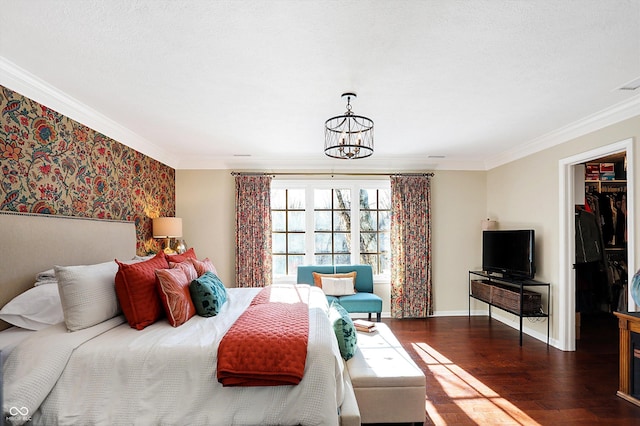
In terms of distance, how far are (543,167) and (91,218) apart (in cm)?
525

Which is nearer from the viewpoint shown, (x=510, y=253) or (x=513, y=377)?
(x=513, y=377)

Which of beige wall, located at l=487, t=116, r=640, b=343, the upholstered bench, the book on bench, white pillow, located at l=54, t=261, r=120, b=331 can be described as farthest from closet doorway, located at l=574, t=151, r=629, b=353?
white pillow, located at l=54, t=261, r=120, b=331

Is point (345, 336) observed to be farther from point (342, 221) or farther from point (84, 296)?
point (342, 221)

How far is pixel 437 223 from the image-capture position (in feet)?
18.1

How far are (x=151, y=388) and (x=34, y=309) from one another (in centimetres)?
107

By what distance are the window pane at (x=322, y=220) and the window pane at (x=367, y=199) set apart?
60 cm

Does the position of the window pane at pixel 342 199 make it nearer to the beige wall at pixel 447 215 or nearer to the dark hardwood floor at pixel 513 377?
the beige wall at pixel 447 215

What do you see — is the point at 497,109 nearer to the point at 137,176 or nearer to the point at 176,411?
the point at 176,411

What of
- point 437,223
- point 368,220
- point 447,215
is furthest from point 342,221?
point 447,215

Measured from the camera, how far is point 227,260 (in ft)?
17.5

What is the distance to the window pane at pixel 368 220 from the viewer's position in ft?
18.3

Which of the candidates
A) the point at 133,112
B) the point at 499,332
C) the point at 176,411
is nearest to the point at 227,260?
the point at 133,112

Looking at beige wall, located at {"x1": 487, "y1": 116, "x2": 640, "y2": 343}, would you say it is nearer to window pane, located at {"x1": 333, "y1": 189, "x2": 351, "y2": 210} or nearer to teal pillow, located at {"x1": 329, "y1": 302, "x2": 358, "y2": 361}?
window pane, located at {"x1": 333, "y1": 189, "x2": 351, "y2": 210}

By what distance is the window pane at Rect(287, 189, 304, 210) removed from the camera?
5.53 metres
